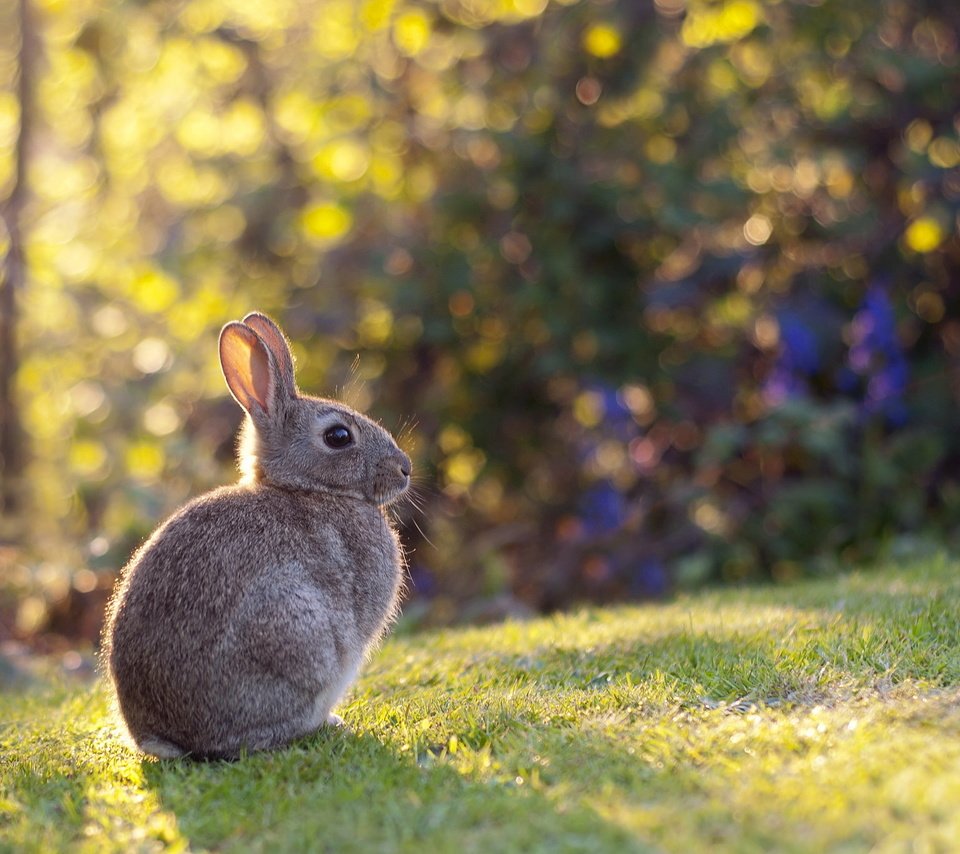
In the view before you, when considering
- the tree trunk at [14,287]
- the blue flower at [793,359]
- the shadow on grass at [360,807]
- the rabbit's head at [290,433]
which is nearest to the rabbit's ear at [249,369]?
the rabbit's head at [290,433]

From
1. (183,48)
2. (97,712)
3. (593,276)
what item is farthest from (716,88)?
(97,712)

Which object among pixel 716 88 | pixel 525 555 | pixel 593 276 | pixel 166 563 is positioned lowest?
pixel 525 555

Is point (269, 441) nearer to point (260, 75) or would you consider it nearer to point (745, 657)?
point (745, 657)

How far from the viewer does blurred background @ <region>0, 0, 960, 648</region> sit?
8430mm

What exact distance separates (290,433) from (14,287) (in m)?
6.25

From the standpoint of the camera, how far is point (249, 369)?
4.80m

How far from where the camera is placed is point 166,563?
411 centimetres

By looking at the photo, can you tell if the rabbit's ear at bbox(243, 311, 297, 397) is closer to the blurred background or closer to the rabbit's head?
the rabbit's head

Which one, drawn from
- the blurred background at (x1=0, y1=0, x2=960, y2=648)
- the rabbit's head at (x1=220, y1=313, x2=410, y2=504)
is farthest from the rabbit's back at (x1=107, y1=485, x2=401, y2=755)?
the blurred background at (x1=0, y1=0, x2=960, y2=648)

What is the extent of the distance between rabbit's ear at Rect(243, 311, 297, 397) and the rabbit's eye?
8.7 inches

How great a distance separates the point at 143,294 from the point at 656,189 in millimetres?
3999

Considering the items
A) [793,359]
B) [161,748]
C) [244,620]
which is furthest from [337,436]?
[793,359]

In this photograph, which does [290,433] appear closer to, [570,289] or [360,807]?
[360,807]

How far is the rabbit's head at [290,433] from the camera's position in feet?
15.6
